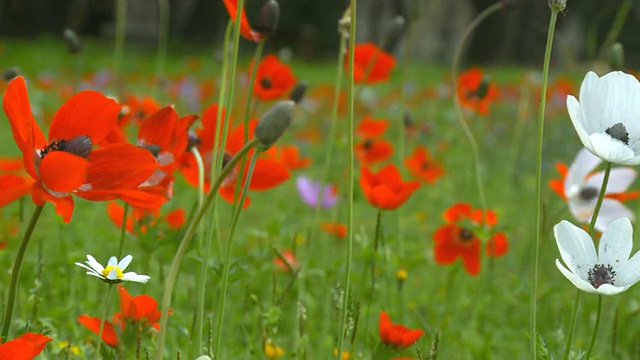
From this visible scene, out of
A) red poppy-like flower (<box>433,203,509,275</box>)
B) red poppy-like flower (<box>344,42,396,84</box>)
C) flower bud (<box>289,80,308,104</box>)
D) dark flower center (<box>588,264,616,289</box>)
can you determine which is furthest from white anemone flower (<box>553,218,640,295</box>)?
red poppy-like flower (<box>344,42,396,84</box>)

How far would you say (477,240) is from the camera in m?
1.69

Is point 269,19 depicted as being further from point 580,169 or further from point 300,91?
point 580,169

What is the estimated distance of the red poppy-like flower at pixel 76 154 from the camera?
0.74 m

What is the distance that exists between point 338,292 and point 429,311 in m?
0.77

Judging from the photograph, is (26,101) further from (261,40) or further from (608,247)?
(608,247)

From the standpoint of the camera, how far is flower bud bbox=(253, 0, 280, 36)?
1055 mm

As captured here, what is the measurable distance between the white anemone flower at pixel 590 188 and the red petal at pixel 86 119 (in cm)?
86

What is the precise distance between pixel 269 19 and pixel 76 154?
0.34 metres

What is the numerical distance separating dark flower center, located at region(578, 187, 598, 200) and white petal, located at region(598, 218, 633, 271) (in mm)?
664

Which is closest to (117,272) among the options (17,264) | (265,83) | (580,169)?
(17,264)

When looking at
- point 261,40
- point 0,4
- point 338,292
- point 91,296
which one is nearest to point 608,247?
point 338,292

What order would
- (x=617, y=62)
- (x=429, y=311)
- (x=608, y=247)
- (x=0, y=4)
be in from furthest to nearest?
(x=0, y=4), (x=429, y=311), (x=617, y=62), (x=608, y=247)

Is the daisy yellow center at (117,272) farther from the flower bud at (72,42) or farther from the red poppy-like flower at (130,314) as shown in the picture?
the flower bud at (72,42)

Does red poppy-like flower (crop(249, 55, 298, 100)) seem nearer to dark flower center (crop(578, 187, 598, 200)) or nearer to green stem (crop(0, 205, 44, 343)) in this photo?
dark flower center (crop(578, 187, 598, 200))
